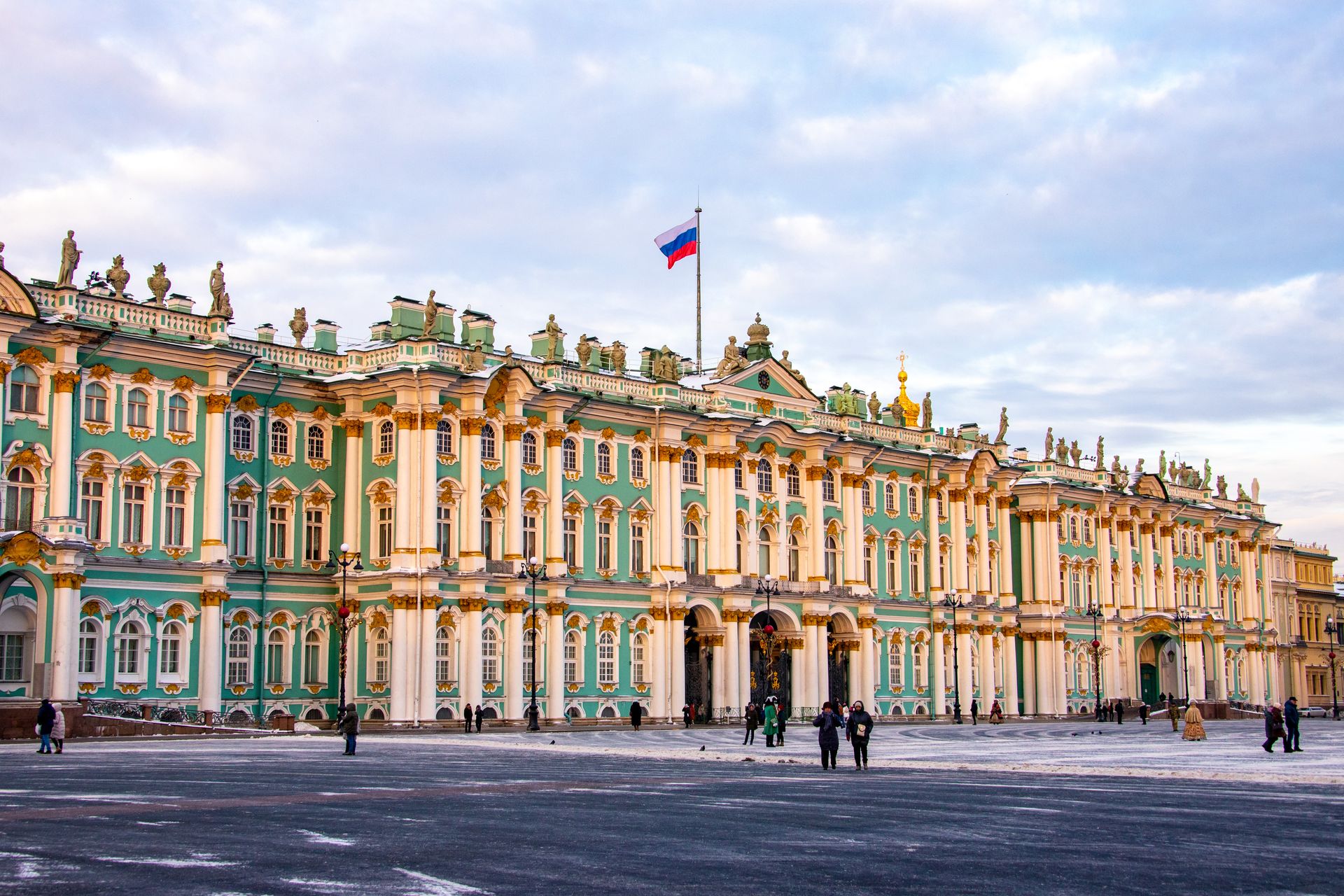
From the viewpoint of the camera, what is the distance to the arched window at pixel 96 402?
5584 cm

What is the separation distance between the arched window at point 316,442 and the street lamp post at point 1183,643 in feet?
196

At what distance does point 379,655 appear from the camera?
62688 mm

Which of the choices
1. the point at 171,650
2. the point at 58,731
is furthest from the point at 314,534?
the point at 58,731

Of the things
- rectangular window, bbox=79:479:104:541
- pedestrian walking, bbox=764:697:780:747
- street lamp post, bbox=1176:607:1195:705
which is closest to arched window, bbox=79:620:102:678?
rectangular window, bbox=79:479:104:541

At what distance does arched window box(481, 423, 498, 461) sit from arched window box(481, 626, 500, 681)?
22.9 ft

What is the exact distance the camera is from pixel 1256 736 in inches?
2351

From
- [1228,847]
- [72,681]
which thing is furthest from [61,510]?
[1228,847]

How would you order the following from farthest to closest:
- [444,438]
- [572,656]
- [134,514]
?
1. [572,656]
2. [444,438]
3. [134,514]

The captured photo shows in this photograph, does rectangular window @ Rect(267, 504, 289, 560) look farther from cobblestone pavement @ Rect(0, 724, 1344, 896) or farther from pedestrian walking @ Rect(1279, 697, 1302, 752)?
pedestrian walking @ Rect(1279, 697, 1302, 752)

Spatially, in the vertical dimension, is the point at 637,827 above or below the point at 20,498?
below

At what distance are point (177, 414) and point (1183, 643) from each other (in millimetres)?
67861

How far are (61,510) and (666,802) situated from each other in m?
35.1

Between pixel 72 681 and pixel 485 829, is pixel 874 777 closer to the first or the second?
pixel 485 829

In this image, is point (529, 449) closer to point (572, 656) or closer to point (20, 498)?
point (572, 656)
